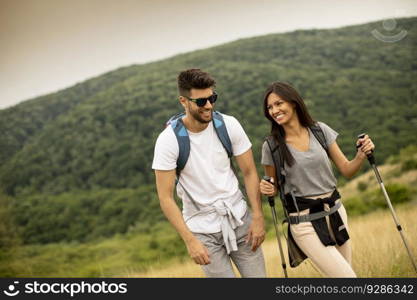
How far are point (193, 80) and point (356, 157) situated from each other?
3.81 ft

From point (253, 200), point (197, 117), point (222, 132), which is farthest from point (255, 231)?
point (197, 117)

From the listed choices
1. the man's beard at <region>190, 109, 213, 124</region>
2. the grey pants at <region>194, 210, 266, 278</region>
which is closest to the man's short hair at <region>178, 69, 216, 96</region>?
the man's beard at <region>190, 109, 213, 124</region>

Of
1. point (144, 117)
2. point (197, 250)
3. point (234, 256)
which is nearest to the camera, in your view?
point (197, 250)

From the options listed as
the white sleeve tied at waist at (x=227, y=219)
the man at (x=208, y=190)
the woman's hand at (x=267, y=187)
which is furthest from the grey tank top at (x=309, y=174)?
the white sleeve tied at waist at (x=227, y=219)

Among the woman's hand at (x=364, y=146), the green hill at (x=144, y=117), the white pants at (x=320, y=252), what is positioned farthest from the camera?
the green hill at (x=144, y=117)

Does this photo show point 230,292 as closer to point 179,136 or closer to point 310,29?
point 179,136

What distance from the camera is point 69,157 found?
1453 inches

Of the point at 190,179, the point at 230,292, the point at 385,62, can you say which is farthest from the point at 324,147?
the point at 385,62

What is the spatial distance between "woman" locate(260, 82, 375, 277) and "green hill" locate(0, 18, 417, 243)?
2565cm

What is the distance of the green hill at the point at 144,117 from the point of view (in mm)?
32125

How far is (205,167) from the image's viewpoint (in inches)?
136

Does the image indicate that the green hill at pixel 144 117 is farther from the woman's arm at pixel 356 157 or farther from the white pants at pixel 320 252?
the white pants at pixel 320 252

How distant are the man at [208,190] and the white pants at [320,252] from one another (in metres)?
0.25

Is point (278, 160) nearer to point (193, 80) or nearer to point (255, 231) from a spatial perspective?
point (255, 231)
